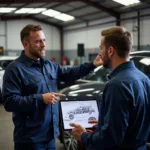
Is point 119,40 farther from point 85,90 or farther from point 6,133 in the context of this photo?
point 6,133

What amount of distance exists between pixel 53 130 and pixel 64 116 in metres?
0.35

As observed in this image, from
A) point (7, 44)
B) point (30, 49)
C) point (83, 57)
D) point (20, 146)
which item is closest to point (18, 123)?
point (20, 146)

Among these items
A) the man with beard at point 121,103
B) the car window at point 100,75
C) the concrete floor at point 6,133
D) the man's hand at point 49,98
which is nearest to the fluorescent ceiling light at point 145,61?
the car window at point 100,75

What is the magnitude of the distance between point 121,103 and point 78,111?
0.71 metres

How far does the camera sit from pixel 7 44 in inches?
832

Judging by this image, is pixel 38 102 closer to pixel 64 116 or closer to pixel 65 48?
pixel 64 116

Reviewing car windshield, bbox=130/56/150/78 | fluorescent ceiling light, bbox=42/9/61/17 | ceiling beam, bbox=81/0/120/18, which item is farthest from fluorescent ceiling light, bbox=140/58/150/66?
fluorescent ceiling light, bbox=42/9/61/17

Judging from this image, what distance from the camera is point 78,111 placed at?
8.05 ft

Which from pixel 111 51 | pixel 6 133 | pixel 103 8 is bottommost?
pixel 6 133

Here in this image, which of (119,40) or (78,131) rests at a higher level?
(119,40)

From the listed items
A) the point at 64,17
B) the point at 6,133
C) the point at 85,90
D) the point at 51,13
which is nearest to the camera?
the point at 85,90

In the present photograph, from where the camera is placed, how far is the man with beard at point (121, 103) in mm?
1808

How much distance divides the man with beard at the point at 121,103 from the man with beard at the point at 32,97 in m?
0.66

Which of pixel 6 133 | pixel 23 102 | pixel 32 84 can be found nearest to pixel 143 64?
pixel 32 84
